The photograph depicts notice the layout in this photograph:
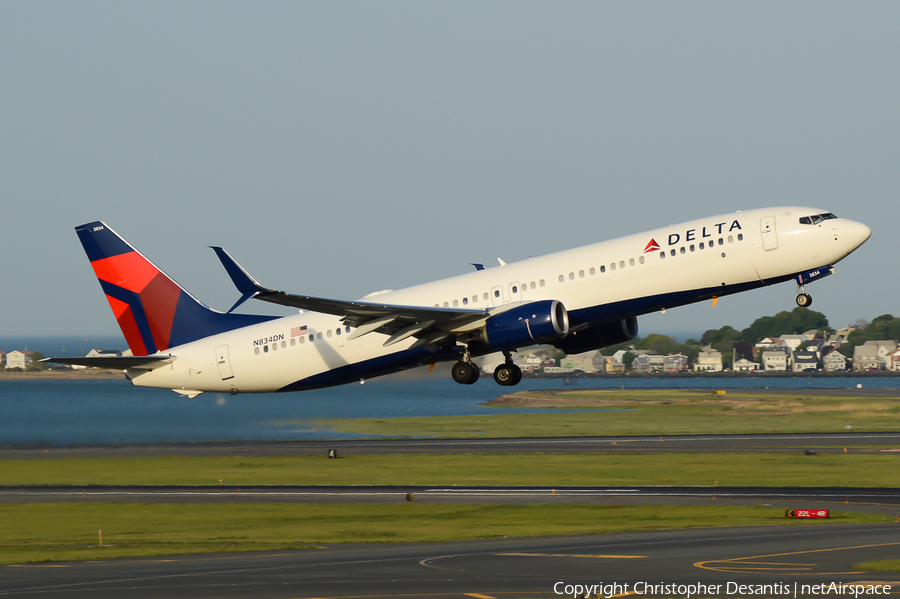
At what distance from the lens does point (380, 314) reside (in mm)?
37656

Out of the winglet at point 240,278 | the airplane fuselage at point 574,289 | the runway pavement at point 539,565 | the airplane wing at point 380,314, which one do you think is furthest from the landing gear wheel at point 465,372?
the winglet at point 240,278

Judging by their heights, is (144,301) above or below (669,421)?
above

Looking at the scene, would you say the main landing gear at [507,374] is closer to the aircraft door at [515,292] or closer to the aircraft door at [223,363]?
the aircraft door at [515,292]

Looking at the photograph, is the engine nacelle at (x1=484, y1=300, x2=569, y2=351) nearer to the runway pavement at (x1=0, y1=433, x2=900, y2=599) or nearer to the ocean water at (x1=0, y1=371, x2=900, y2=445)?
the runway pavement at (x1=0, y1=433, x2=900, y2=599)

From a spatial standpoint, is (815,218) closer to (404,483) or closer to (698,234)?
(698,234)

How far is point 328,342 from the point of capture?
41.9m

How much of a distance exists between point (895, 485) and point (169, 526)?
1509 inches

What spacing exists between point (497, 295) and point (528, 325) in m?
2.83

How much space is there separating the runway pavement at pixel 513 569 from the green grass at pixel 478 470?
59.2 feet

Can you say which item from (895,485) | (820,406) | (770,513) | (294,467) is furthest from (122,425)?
(820,406)

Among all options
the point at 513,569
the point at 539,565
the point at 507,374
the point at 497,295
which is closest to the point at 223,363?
the point at 507,374

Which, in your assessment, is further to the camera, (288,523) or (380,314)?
(288,523)

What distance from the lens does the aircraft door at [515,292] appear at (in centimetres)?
3872

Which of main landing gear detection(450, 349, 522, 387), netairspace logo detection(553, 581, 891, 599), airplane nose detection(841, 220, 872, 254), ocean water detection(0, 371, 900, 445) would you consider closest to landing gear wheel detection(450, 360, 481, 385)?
main landing gear detection(450, 349, 522, 387)
